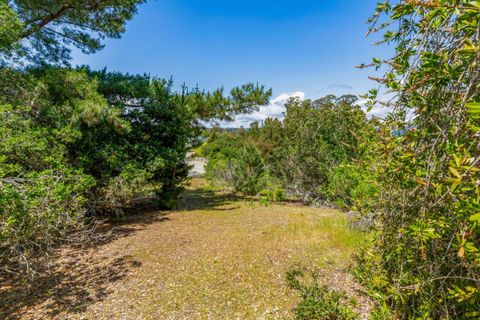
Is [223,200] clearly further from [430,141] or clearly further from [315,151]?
[430,141]

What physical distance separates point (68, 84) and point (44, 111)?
80 cm

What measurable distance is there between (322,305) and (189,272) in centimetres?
200

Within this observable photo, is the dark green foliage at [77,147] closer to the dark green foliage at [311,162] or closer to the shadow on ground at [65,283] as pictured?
Result: the shadow on ground at [65,283]

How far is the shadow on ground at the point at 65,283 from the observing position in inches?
118

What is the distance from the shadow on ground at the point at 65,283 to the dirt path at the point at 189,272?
1 cm

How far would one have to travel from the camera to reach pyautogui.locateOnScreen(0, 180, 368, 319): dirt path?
2932 mm

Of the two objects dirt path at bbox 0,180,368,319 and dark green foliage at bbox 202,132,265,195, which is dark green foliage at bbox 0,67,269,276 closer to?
dirt path at bbox 0,180,368,319

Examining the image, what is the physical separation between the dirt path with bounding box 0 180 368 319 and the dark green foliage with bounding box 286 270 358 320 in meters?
0.21

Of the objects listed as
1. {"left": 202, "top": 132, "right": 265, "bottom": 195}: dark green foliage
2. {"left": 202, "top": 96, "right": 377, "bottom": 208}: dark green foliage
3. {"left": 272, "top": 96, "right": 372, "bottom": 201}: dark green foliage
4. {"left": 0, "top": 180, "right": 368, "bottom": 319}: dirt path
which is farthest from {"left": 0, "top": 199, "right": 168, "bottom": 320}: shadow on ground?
{"left": 272, "top": 96, "right": 372, "bottom": 201}: dark green foliage

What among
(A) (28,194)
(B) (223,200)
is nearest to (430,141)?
(A) (28,194)

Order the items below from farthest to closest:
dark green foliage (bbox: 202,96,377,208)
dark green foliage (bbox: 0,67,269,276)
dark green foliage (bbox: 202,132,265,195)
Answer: dark green foliage (bbox: 202,132,265,195) < dark green foliage (bbox: 202,96,377,208) < dark green foliage (bbox: 0,67,269,276)

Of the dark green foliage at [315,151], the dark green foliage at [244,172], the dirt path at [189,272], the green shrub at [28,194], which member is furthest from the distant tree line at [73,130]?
the dark green foliage at [315,151]

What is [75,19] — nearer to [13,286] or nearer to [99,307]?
[13,286]

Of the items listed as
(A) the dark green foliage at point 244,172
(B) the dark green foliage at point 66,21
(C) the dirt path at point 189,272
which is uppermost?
(B) the dark green foliage at point 66,21
